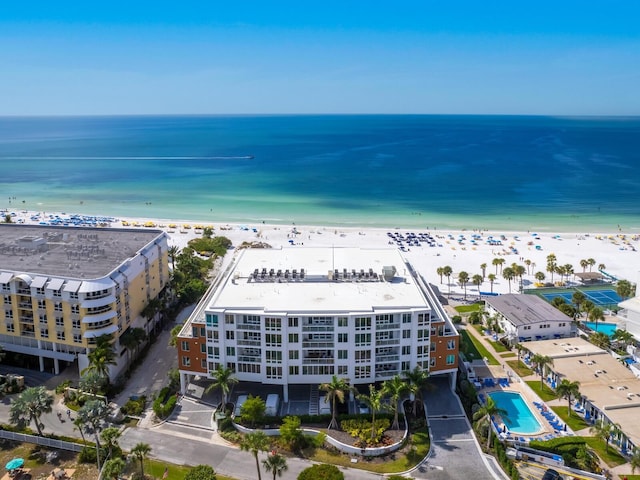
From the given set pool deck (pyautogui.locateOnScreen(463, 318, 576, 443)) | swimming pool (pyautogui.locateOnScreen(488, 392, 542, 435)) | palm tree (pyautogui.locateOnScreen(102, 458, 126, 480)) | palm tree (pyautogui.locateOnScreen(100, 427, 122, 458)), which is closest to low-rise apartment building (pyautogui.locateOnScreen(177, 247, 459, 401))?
swimming pool (pyautogui.locateOnScreen(488, 392, 542, 435))

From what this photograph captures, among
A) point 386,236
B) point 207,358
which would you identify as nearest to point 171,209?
point 386,236

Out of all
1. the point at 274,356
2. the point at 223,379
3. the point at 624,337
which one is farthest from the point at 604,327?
the point at 223,379

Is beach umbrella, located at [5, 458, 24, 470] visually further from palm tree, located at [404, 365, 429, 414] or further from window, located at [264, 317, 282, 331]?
palm tree, located at [404, 365, 429, 414]

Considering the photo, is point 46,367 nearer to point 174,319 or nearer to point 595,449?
point 174,319

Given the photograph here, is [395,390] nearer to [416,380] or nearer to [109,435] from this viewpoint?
[416,380]

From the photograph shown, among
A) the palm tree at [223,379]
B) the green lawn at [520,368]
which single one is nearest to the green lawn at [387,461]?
the palm tree at [223,379]

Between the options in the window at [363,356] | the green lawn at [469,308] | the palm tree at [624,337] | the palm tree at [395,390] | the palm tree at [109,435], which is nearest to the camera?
the palm tree at [109,435]

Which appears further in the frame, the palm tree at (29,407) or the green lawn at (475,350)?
the green lawn at (475,350)

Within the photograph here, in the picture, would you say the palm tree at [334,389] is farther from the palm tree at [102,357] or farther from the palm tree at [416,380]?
the palm tree at [102,357]
